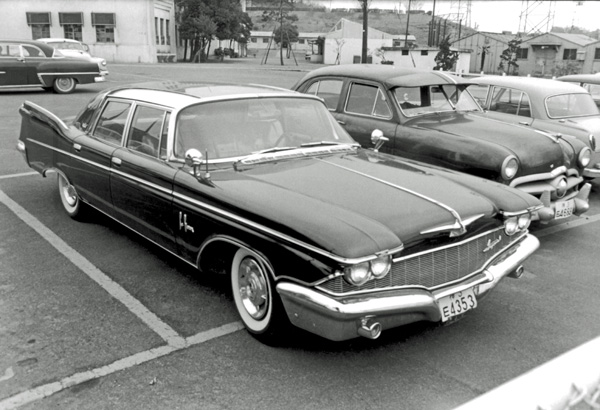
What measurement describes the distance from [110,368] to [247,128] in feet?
6.63

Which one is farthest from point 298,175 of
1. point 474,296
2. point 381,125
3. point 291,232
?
point 381,125

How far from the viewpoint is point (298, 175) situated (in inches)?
158

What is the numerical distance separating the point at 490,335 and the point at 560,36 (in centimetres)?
5156

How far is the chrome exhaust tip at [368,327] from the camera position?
309cm

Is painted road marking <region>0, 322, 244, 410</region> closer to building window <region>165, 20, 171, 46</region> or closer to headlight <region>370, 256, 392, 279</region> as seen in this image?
headlight <region>370, 256, 392, 279</region>

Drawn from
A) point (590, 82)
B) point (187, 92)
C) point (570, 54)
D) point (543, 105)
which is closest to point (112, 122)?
point (187, 92)

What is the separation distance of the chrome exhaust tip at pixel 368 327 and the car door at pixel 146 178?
5.72 ft

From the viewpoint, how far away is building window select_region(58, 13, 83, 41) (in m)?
43.3

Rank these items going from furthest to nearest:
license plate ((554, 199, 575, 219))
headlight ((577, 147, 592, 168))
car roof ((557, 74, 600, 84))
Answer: car roof ((557, 74, 600, 84)), headlight ((577, 147, 592, 168)), license plate ((554, 199, 575, 219))

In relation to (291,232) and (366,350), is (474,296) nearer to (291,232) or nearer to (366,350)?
(366,350)

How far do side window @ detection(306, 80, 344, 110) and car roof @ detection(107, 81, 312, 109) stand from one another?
237cm

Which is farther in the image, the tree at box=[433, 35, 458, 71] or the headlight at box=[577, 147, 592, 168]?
the tree at box=[433, 35, 458, 71]

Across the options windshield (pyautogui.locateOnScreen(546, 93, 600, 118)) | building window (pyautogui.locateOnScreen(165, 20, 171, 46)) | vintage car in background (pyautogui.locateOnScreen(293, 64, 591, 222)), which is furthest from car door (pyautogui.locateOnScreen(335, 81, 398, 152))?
building window (pyautogui.locateOnScreen(165, 20, 171, 46))

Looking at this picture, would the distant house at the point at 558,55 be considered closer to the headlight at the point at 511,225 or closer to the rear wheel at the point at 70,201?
the rear wheel at the point at 70,201
